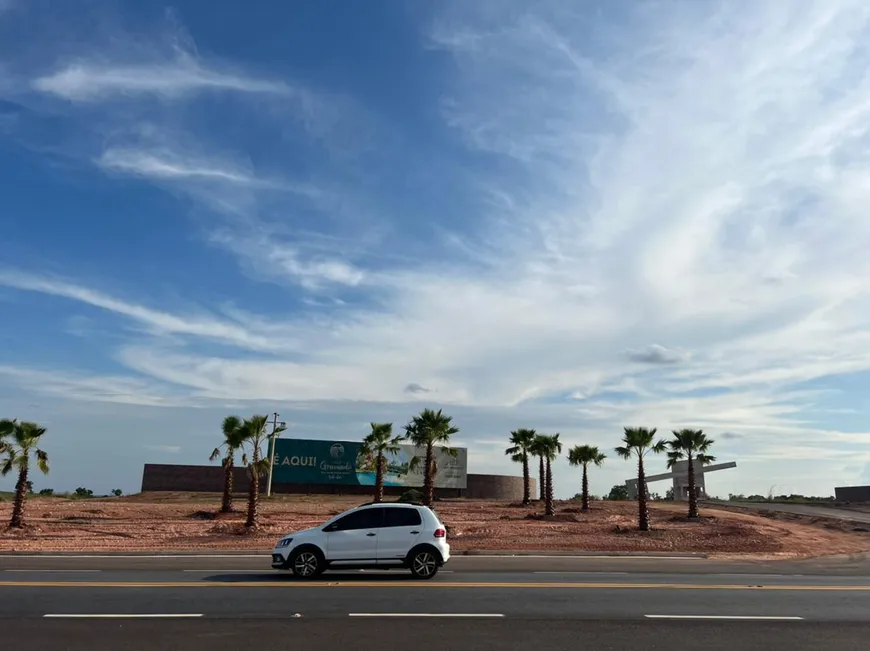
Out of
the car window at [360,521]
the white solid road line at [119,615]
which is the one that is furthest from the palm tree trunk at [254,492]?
the white solid road line at [119,615]

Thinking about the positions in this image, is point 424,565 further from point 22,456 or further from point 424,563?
point 22,456

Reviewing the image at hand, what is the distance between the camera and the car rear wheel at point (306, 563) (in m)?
15.7

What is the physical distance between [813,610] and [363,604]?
7921 millimetres

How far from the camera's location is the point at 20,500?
1218 inches

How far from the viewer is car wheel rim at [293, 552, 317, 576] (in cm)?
1573

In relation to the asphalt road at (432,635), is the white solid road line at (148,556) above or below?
below

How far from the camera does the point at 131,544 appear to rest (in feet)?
81.5

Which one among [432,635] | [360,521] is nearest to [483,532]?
[360,521]

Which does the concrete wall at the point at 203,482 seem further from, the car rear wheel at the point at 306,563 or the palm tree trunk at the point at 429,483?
the car rear wheel at the point at 306,563

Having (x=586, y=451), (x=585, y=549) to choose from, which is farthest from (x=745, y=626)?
(x=586, y=451)

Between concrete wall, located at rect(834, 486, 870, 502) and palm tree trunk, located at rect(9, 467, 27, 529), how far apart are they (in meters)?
79.2

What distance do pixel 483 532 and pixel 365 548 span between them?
53.0 ft

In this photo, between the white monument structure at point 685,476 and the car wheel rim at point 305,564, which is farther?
the white monument structure at point 685,476

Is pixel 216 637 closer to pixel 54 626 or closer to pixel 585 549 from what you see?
pixel 54 626
